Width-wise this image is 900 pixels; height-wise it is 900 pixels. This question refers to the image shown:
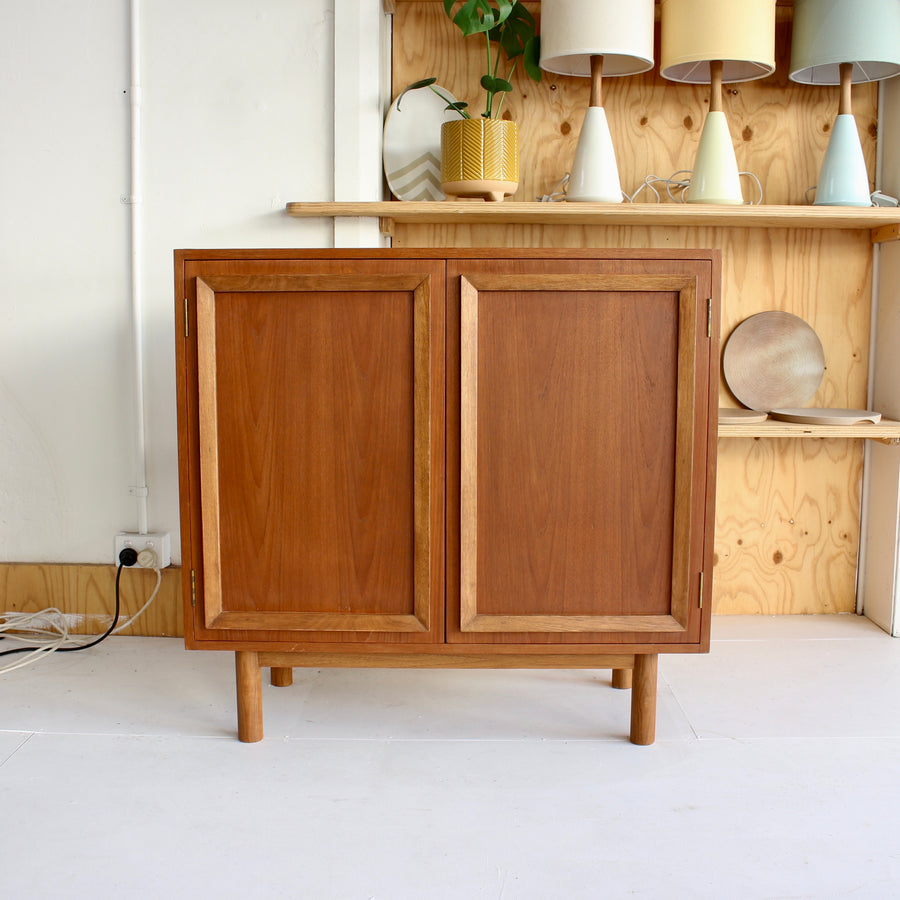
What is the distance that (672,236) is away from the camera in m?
2.28

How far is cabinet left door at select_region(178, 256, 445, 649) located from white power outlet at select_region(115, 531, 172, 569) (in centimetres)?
63

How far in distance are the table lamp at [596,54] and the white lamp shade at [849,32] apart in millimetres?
353

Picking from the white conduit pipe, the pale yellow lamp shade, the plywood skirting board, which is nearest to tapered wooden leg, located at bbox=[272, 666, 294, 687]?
the plywood skirting board

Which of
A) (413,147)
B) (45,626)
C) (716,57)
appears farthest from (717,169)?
(45,626)

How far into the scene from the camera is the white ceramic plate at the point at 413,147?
215cm

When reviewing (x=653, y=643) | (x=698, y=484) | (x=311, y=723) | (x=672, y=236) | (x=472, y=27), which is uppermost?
(x=472, y=27)

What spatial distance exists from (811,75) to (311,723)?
1.81 meters

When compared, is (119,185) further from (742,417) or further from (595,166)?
(742,417)

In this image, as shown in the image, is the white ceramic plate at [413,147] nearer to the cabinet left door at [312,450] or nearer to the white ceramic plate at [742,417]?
the cabinet left door at [312,450]

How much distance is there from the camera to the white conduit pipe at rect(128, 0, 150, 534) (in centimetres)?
208

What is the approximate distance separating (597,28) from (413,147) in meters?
0.48

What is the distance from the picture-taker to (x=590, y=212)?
79.4 inches

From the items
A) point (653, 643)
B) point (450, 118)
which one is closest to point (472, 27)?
point (450, 118)

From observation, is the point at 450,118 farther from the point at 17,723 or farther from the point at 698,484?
the point at 17,723
